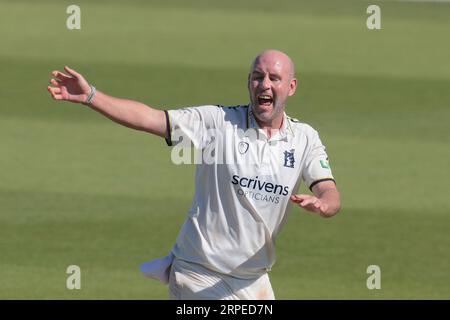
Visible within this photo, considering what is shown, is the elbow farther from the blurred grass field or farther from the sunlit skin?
the blurred grass field

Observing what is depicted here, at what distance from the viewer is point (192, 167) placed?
49.9 feet

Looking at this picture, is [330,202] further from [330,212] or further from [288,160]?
[288,160]

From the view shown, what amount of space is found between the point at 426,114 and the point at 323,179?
9452mm

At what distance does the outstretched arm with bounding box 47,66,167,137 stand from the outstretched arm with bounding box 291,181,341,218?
3.36 feet

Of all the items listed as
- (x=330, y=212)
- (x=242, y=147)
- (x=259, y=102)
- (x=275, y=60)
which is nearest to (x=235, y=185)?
(x=242, y=147)

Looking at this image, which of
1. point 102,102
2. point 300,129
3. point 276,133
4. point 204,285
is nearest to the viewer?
point 102,102

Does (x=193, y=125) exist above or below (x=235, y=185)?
above

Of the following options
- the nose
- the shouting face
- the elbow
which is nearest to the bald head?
the shouting face

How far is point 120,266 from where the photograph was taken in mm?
11875

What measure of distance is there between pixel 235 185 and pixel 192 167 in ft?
24.0

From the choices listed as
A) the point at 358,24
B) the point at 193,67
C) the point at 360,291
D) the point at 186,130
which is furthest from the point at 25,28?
the point at 186,130

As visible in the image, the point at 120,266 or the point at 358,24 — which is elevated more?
the point at 358,24

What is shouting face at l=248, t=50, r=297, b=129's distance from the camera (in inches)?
309

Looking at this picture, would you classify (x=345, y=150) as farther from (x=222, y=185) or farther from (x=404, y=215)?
(x=222, y=185)
